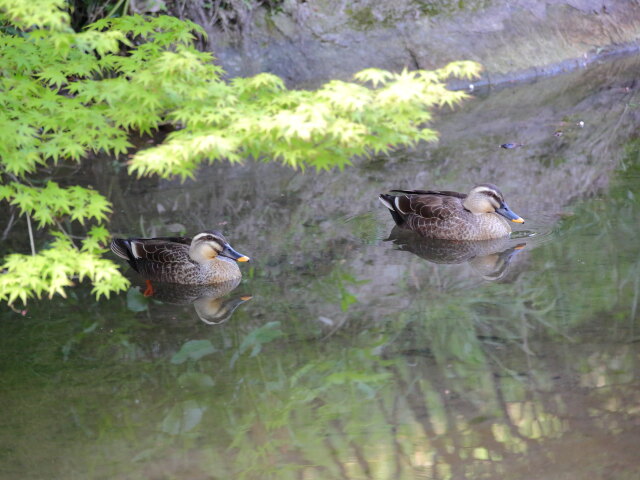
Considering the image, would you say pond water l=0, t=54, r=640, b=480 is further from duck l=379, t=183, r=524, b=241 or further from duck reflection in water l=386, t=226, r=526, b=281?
duck l=379, t=183, r=524, b=241

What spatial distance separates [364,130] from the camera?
17.8 feet

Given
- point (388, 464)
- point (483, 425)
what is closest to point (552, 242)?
point (483, 425)

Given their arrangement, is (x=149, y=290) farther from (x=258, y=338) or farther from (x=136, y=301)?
(x=258, y=338)

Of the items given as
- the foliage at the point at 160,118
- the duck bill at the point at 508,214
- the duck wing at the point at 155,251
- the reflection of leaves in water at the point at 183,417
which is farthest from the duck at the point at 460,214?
the reflection of leaves in water at the point at 183,417

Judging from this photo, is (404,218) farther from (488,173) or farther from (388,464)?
(388,464)

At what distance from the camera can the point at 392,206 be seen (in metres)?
8.95

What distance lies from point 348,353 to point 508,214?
293 centimetres

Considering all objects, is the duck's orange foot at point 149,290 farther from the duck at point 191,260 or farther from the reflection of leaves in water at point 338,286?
the reflection of leaves in water at point 338,286

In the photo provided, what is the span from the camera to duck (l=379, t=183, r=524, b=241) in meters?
8.40

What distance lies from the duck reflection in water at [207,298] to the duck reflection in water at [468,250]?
192 centimetres

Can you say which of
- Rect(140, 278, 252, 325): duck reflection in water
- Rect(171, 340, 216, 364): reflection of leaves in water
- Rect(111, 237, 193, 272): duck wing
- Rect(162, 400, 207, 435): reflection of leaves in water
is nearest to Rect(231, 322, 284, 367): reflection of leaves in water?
Rect(171, 340, 216, 364): reflection of leaves in water

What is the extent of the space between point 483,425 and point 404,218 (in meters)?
3.93

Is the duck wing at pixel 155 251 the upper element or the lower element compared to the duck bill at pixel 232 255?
lower

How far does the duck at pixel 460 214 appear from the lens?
8.40 metres
